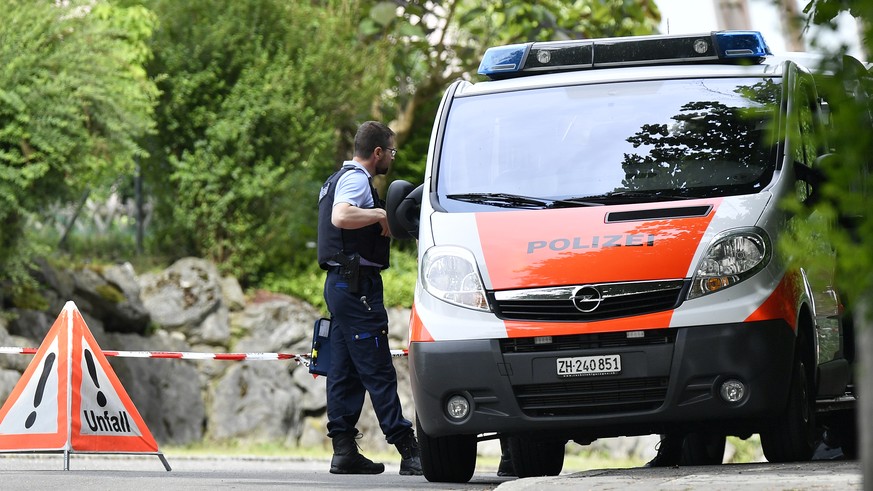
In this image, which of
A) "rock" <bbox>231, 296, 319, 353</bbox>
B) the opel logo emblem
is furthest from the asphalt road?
"rock" <bbox>231, 296, 319, 353</bbox>

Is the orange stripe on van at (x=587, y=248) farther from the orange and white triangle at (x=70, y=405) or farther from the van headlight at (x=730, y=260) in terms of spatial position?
the orange and white triangle at (x=70, y=405)

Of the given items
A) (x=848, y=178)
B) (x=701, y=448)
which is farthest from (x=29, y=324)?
(x=848, y=178)

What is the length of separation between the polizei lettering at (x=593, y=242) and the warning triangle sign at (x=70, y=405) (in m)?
3.20

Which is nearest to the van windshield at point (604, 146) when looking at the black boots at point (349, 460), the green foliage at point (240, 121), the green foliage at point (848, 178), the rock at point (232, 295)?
the black boots at point (349, 460)

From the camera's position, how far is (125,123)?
16.6 metres

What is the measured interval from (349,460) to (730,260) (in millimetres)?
3026

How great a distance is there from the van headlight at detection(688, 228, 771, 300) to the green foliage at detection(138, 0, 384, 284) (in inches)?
579

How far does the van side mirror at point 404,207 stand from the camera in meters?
7.59

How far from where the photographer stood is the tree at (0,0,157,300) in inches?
605

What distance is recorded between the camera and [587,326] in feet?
21.9

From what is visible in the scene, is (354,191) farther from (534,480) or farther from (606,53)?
(534,480)

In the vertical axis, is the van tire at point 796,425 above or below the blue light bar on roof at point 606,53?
below

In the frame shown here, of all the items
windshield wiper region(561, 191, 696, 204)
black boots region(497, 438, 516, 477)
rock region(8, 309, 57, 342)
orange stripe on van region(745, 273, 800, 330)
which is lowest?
rock region(8, 309, 57, 342)

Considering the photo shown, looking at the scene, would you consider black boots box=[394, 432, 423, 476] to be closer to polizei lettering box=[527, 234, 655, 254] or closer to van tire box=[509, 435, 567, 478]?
van tire box=[509, 435, 567, 478]
